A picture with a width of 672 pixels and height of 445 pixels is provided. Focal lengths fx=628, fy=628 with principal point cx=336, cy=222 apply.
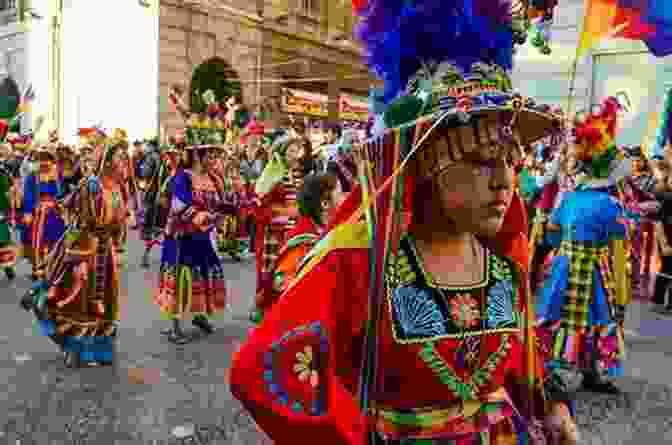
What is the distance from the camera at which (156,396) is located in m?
4.78

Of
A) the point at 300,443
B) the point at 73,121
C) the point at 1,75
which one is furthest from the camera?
the point at 1,75

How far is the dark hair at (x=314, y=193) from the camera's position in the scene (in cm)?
452

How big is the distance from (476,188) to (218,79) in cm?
2143

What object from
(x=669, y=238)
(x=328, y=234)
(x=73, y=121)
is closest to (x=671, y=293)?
(x=669, y=238)

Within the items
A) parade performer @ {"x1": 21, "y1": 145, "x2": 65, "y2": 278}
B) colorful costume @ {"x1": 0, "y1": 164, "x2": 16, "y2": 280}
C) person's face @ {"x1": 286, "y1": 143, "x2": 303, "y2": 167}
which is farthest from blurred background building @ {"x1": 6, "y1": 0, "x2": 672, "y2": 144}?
person's face @ {"x1": 286, "y1": 143, "x2": 303, "y2": 167}

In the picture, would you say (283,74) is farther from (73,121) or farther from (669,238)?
(669,238)

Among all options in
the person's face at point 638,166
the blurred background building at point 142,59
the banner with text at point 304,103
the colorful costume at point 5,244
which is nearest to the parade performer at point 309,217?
the person's face at point 638,166

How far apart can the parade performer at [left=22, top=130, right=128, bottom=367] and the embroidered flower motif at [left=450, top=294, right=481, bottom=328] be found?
4.26 metres

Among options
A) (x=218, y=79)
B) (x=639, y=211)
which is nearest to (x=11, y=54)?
(x=218, y=79)

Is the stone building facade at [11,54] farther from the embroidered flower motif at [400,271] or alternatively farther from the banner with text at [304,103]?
the embroidered flower motif at [400,271]

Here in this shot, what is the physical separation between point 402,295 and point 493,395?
1.42ft

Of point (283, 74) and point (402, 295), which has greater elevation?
point (283, 74)

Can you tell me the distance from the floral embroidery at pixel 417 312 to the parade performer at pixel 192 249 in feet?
15.7

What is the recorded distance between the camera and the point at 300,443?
4.95 ft
